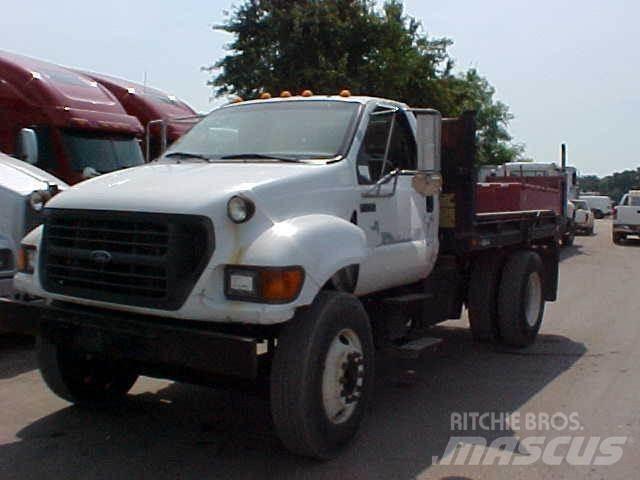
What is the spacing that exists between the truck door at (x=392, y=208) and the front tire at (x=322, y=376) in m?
0.64

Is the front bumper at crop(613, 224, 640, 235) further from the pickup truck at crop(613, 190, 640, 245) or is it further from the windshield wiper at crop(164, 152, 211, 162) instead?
the windshield wiper at crop(164, 152, 211, 162)

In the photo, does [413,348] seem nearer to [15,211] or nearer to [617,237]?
[15,211]

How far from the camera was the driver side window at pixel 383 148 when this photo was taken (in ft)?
18.6

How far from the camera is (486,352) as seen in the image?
811cm

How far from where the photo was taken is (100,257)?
A: 469 cm

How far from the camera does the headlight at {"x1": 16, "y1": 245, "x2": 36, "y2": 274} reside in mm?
5227

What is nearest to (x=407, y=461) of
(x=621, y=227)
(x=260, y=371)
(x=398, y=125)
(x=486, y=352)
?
(x=260, y=371)

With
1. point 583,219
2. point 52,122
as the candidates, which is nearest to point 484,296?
point 52,122

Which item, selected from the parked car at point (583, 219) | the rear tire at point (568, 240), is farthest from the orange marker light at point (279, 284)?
the parked car at point (583, 219)

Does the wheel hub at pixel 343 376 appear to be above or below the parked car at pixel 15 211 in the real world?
below

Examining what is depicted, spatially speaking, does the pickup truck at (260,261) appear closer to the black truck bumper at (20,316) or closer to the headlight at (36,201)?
the black truck bumper at (20,316)

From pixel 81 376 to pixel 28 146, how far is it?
3840 millimetres

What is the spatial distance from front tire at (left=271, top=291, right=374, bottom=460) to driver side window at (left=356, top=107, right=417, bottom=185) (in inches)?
45.6

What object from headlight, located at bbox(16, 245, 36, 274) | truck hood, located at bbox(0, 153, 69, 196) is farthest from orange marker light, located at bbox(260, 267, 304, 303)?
truck hood, located at bbox(0, 153, 69, 196)
